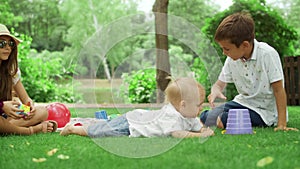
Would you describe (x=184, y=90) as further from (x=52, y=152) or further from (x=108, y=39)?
(x=52, y=152)

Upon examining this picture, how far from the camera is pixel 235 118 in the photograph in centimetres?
317

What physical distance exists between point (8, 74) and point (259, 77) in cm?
196

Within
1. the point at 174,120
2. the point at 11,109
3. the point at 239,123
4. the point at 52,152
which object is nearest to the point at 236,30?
the point at 239,123

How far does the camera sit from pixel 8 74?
11.4ft

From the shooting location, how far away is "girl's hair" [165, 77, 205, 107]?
2.74 meters

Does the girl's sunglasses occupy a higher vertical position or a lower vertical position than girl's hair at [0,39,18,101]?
higher

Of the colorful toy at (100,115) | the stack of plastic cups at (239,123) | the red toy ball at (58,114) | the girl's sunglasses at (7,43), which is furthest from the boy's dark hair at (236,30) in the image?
the red toy ball at (58,114)

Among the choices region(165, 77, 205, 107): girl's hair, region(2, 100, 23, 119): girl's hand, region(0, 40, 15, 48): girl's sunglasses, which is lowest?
region(2, 100, 23, 119): girl's hand

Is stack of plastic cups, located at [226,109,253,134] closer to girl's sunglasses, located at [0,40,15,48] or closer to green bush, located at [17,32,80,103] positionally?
girl's sunglasses, located at [0,40,15,48]

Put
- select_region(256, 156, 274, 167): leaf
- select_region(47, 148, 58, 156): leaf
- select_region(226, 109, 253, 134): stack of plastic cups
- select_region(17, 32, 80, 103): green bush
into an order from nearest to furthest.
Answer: select_region(256, 156, 274, 167): leaf, select_region(47, 148, 58, 156): leaf, select_region(226, 109, 253, 134): stack of plastic cups, select_region(17, 32, 80, 103): green bush

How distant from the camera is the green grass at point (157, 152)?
209cm

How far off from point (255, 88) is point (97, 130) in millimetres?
1412

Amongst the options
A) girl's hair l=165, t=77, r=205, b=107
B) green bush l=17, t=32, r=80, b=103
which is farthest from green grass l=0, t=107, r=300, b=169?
green bush l=17, t=32, r=80, b=103

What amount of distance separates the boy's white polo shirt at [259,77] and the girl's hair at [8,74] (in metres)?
1.62
